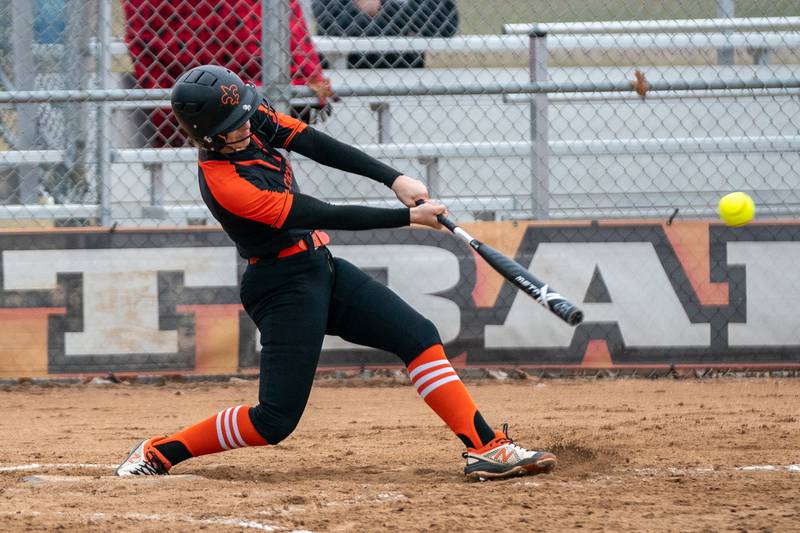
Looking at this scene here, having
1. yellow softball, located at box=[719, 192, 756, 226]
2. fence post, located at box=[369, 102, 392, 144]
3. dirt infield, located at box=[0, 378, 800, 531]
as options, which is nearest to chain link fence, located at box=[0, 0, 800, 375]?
fence post, located at box=[369, 102, 392, 144]

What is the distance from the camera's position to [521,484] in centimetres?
394

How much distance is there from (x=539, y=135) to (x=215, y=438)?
11.7ft

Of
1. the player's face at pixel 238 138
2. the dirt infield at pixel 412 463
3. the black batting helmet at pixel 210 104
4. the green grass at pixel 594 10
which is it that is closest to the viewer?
the dirt infield at pixel 412 463

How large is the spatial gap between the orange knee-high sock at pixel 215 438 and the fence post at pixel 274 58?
9.19ft

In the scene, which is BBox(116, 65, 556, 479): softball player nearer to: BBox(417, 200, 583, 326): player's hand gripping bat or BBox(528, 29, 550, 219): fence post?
BBox(417, 200, 583, 326): player's hand gripping bat

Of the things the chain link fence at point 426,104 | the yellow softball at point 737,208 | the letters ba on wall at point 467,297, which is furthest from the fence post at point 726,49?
the yellow softball at point 737,208

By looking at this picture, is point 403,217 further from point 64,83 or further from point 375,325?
point 64,83

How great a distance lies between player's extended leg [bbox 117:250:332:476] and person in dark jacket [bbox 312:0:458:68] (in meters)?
3.35

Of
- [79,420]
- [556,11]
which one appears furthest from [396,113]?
[79,420]

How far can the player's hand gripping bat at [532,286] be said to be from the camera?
3.64m

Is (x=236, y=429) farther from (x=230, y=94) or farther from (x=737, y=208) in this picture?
(x=737, y=208)

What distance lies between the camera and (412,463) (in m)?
4.50

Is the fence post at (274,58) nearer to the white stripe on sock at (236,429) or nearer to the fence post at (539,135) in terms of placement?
the fence post at (539,135)

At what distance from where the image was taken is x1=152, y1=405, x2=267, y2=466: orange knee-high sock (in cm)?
409
